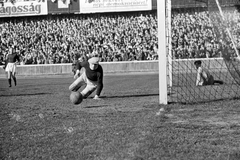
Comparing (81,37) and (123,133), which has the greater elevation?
(81,37)

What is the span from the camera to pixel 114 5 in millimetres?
40062

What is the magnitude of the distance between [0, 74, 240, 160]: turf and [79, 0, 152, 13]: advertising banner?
3019 centimetres

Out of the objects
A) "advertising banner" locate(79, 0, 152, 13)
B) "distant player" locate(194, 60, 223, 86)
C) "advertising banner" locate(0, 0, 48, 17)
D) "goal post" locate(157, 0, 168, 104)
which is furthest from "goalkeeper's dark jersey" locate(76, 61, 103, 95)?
"advertising banner" locate(0, 0, 48, 17)

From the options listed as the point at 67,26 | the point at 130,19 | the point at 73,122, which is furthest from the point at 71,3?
the point at 73,122

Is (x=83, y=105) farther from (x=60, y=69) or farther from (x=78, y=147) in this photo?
(x=60, y=69)

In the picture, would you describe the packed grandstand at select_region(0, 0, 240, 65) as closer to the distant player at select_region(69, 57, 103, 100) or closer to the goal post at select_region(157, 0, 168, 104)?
the distant player at select_region(69, 57, 103, 100)

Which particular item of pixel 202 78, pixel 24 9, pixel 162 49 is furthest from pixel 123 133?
pixel 24 9

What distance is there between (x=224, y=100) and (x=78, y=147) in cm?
634

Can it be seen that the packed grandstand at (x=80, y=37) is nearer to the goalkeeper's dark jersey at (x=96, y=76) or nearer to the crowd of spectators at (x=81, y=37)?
the crowd of spectators at (x=81, y=37)

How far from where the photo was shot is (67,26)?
131 ft

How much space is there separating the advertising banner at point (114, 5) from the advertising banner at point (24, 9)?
3873mm

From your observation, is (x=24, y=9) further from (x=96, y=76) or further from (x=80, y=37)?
(x=96, y=76)

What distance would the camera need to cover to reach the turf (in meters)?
5.29

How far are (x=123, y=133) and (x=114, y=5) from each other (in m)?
34.3
